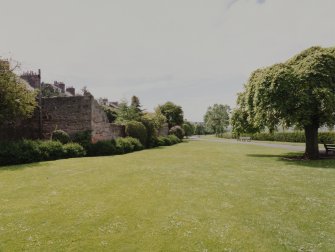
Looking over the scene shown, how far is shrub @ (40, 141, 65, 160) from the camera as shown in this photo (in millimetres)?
19391

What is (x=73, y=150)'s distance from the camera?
2173 centimetres

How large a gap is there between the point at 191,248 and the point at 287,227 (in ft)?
8.90

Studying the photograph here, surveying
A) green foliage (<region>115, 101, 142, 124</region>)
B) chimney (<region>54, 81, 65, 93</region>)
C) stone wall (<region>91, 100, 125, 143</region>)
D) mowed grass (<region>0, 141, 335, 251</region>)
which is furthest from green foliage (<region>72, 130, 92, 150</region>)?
chimney (<region>54, 81, 65, 93</region>)

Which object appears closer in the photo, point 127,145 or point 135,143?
point 127,145

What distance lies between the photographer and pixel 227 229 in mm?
6449

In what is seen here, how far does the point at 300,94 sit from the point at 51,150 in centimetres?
1848

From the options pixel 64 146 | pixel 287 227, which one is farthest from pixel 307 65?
pixel 64 146

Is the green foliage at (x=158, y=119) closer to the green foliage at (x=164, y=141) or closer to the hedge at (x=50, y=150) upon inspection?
the green foliage at (x=164, y=141)

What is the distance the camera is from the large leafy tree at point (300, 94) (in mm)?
18203

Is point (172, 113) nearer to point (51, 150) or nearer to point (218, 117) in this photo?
point (218, 117)

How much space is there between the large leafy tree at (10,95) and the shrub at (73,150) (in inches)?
170

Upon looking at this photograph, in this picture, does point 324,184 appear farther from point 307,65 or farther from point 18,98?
point 18,98

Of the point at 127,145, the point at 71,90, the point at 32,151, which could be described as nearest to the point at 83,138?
the point at 127,145

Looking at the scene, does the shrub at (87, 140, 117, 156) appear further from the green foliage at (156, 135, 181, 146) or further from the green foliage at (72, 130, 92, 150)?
the green foliage at (156, 135, 181, 146)
